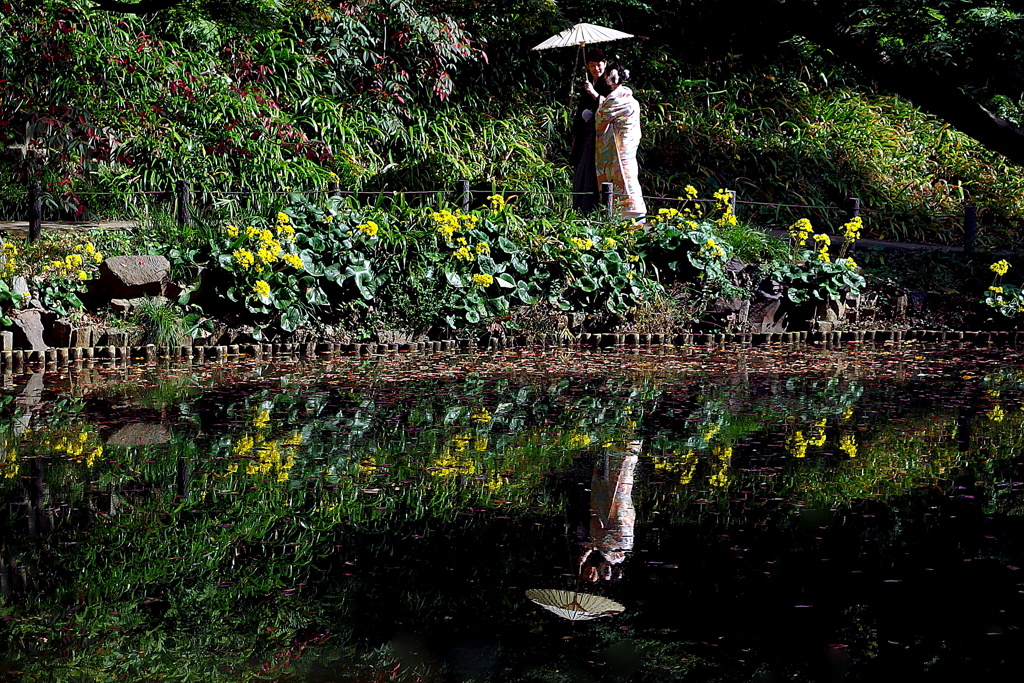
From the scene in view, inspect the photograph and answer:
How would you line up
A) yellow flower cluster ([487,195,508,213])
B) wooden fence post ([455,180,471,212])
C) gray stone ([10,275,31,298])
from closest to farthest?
1. gray stone ([10,275,31,298])
2. yellow flower cluster ([487,195,508,213])
3. wooden fence post ([455,180,471,212])

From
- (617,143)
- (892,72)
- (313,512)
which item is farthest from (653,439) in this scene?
(617,143)

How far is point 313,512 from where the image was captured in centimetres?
506

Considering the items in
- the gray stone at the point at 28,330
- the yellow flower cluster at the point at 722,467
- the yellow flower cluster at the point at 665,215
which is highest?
the yellow flower cluster at the point at 665,215

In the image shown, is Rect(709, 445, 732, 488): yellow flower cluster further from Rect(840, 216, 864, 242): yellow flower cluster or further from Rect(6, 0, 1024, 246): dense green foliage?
Rect(840, 216, 864, 242): yellow flower cluster

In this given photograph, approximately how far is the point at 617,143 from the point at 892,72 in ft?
34.9

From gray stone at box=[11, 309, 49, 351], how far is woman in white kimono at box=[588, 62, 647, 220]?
20.8 ft

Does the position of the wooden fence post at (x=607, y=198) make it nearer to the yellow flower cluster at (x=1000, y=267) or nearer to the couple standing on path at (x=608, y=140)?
the couple standing on path at (x=608, y=140)

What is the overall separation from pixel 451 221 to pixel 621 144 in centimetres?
269

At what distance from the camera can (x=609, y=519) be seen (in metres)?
5.01

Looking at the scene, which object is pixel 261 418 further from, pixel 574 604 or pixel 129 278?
pixel 574 604

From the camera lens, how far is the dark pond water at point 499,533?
3.56m

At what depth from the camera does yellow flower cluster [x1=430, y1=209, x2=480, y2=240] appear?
11247 millimetres

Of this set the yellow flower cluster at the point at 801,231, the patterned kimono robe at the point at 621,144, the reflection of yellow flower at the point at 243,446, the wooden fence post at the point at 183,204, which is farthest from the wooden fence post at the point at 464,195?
the reflection of yellow flower at the point at 243,446

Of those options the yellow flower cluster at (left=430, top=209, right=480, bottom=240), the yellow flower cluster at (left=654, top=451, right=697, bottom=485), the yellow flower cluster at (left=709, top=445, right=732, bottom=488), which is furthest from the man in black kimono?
A: the yellow flower cluster at (left=654, top=451, right=697, bottom=485)
